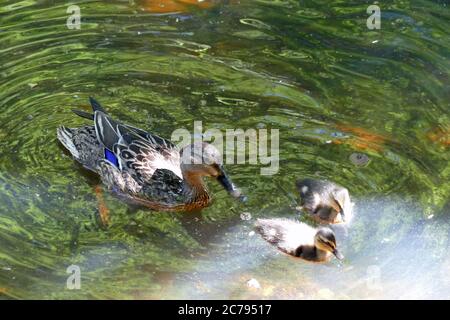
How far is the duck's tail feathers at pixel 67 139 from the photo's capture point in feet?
22.7

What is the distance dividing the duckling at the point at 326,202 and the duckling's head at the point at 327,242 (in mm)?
297

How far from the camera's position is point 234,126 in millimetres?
7117

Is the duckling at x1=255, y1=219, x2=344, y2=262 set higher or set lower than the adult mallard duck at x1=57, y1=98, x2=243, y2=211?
lower

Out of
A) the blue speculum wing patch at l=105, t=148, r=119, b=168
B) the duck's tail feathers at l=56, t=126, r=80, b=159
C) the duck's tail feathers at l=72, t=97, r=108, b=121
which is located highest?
the duck's tail feathers at l=72, t=97, r=108, b=121

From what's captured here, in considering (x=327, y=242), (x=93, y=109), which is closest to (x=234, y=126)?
(x=93, y=109)

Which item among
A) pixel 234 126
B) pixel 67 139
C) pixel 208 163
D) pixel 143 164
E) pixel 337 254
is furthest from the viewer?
pixel 234 126

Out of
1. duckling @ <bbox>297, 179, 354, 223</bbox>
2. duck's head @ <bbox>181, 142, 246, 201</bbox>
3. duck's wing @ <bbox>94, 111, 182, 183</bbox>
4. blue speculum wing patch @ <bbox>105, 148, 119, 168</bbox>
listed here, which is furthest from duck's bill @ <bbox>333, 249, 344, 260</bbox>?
blue speculum wing patch @ <bbox>105, 148, 119, 168</bbox>

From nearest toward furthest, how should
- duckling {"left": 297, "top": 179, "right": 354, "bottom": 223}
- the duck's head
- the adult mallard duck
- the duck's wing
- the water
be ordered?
the water, duckling {"left": 297, "top": 179, "right": 354, "bottom": 223}, the duck's head, the adult mallard duck, the duck's wing

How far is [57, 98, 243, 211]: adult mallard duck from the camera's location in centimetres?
635

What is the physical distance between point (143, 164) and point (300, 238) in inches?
60.5

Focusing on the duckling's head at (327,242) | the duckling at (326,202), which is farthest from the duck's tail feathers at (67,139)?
the duckling's head at (327,242)

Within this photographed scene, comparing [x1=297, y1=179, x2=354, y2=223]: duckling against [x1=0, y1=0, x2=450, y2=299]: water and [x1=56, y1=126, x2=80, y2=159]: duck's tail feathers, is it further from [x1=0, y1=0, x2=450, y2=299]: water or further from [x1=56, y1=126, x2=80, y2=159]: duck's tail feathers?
[x1=56, y1=126, x2=80, y2=159]: duck's tail feathers

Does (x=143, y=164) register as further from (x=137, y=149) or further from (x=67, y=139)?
(x=67, y=139)

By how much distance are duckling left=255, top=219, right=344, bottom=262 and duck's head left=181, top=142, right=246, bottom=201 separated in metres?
0.37
